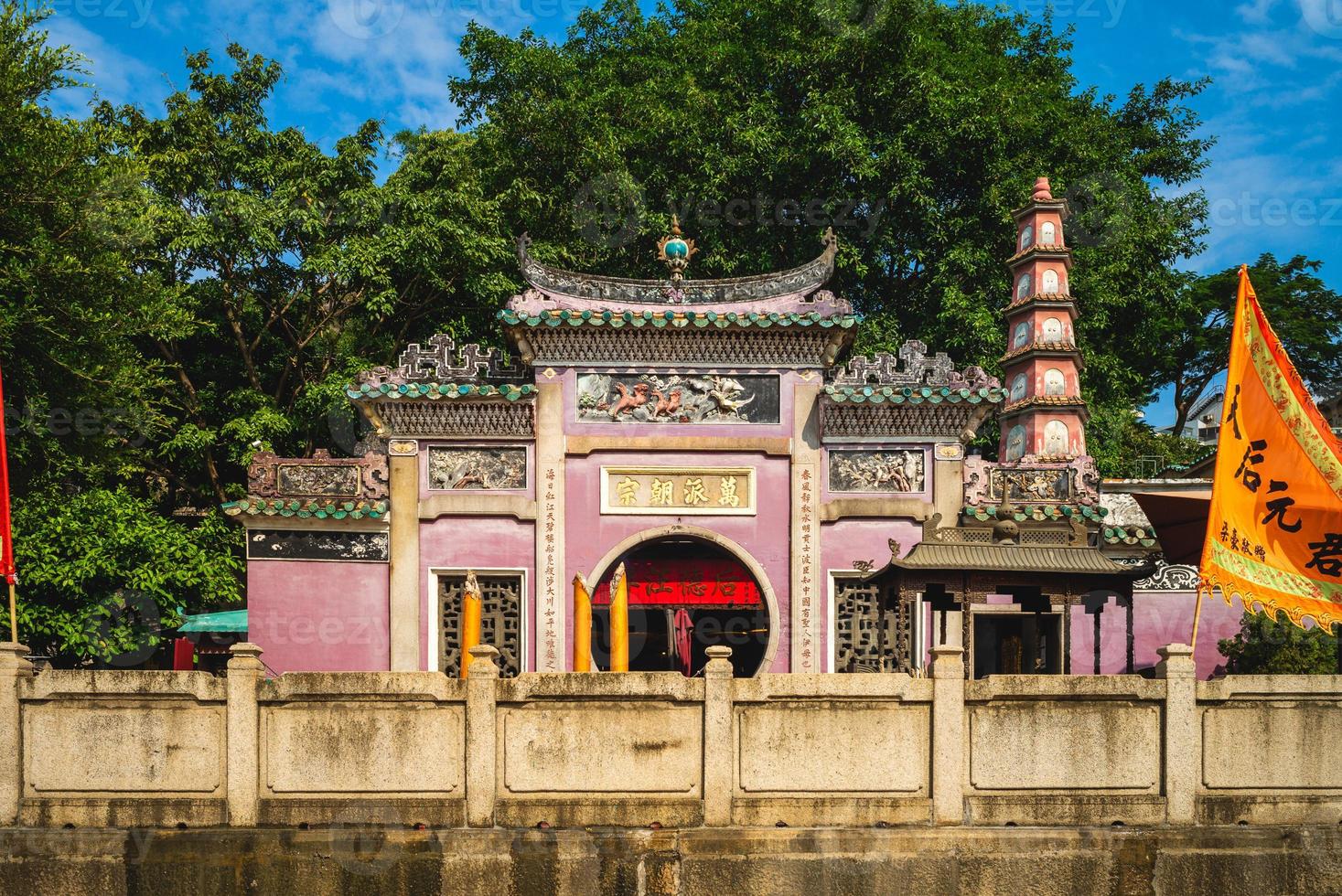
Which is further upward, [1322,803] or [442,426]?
[442,426]

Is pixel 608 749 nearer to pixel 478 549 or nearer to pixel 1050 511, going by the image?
pixel 478 549

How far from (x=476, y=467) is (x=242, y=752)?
5.58m

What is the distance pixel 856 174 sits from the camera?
2358cm

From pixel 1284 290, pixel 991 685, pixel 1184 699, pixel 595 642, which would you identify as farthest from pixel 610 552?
pixel 1284 290

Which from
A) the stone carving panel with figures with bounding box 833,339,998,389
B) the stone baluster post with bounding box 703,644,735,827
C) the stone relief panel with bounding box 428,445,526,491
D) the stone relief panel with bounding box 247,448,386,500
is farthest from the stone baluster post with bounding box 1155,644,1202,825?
the stone relief panel with bounding box 247,448,386,500

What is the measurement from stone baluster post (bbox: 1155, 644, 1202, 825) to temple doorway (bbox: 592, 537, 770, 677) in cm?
571

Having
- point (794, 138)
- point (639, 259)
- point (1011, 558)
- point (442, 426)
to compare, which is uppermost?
point (794, 138)

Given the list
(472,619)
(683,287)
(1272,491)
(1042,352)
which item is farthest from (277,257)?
(1272,491)

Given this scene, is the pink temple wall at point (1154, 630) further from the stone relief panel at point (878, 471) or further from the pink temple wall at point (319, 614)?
the pink temple wall at point (319, 614)

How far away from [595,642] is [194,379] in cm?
1133

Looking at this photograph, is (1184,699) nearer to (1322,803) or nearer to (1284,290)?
(1322,803)

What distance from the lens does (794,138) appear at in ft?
79.3

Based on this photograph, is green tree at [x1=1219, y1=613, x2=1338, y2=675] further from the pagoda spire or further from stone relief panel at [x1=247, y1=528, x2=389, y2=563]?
stone relief panel at [x1=247, y1=528, x2=389, y2=563]

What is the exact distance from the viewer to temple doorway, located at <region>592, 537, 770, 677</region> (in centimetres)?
1490
